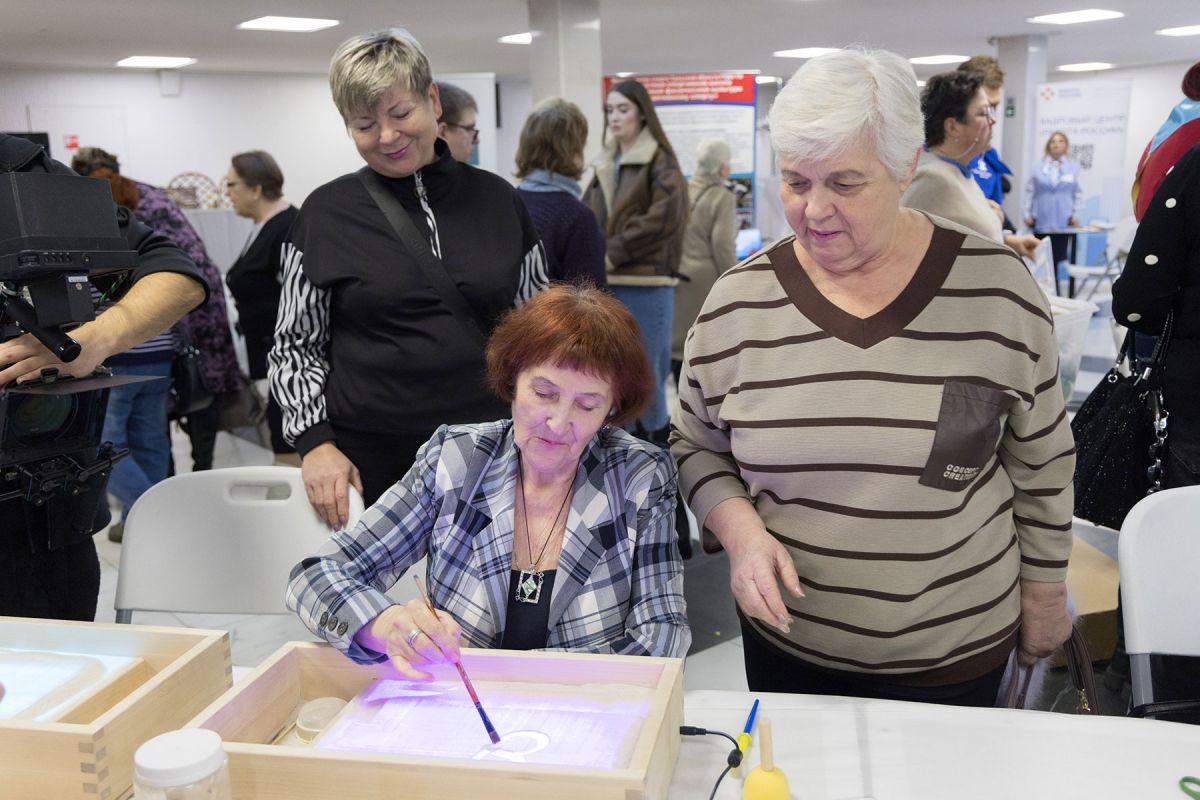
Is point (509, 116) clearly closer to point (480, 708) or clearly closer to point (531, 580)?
point (531, 580)

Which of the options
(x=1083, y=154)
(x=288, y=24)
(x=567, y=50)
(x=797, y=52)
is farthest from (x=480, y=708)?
(x=797, y=52)

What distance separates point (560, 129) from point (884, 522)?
7.55ft

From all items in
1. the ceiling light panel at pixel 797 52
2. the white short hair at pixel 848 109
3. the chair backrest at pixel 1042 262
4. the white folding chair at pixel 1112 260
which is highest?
the ceiling light panel at pixel 797 52

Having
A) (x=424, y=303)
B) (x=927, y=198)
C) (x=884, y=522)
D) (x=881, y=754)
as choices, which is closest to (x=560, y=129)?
(x=927, y=198)

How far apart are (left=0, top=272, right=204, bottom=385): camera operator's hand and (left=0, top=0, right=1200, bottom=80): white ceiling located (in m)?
5.41

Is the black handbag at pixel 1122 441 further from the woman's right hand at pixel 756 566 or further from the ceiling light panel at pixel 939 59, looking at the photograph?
the ceiling light panel at pixel 939 59

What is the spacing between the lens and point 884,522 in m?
1.34

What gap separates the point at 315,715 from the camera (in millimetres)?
1283

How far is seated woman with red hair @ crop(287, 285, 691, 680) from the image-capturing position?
1.48m

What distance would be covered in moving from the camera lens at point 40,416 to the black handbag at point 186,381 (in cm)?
265

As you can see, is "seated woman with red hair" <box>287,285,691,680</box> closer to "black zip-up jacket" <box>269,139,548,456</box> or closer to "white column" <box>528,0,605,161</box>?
"black zip-up jacket" <box>269,139,548,456</box>

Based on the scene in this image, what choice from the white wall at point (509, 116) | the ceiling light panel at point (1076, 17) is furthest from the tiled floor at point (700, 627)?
the white wall at point (509, 116)

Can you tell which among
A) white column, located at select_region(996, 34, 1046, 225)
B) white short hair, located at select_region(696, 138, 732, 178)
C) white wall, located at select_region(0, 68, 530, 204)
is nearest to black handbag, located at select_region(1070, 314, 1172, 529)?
white short hair, located at select_region(696, 138, 732, 178)

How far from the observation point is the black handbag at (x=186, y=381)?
4082 millimetres
